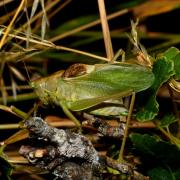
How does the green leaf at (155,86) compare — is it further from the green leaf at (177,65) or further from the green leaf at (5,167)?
the green leaf at (5,167)

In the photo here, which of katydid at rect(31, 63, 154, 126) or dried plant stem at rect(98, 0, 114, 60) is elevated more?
dried plant stem at rect(98, 0, 114, 60)

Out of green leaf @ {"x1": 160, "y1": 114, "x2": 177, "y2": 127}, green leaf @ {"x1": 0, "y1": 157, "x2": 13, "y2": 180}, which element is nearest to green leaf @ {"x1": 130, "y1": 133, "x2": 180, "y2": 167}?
green leaf @ {"x1": 160, "y1": 114, "x2": 177, "y2": 127}

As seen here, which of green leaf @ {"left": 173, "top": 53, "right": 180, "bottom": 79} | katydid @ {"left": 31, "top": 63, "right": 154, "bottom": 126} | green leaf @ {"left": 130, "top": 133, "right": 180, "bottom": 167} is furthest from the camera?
katydid @ {"left": 31, "top": 63, "right": 154, "bottom": 126}

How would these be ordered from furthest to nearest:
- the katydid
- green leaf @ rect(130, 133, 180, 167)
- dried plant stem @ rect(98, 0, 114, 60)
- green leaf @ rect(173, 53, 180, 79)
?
1. dried plant stem @ rect(98, 0, 114, 60)
2. the katydid
3. green leaf @ rect(173, 53, 180, 79)
4. green leaf @ rect(130, 133, 180, 167)

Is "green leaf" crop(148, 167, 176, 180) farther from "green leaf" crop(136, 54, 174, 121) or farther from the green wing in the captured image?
the green wing

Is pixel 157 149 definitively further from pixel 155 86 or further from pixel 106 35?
pixel 106 35

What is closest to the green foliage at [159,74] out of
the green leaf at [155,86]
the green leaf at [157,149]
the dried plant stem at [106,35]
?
the green leaf at [155,86]
